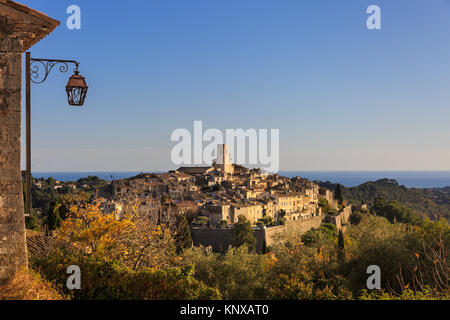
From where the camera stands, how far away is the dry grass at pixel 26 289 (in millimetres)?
4922

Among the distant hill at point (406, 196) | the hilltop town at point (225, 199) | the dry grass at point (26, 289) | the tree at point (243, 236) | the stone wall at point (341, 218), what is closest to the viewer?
the dry grass at point (26, 289)

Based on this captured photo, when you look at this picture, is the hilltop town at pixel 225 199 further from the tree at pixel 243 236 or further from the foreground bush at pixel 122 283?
the foreground bush at pixel 122 283

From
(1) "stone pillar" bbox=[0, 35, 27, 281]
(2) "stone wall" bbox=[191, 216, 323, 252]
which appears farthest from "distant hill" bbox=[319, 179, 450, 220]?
(1) "stone pillar" bbox=[0, 35, 27, 281]

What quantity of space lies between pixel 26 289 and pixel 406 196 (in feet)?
303

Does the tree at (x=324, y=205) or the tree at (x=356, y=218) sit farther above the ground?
the tree at (x=324, y=205)

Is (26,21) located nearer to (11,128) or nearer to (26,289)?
(11,128)

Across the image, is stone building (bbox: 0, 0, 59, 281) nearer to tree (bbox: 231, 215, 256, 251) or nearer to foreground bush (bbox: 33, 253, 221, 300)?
foreground bush (bbox: 33, 253, 221, 300)

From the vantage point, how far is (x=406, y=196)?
8694 centimetres

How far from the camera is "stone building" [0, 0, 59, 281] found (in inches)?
202

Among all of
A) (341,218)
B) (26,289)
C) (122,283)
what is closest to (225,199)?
(341,218)

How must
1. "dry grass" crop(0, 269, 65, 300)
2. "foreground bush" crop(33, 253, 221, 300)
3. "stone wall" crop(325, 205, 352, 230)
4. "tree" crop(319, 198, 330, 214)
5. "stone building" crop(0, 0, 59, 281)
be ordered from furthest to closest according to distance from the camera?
"tree" crop(319, 198, 330, 214), "stone wall" crop(325, 205, 352, 230), "foreground bush" crop(33, 253, 221, 300), "stone building" crop(0, 0, 59, 281), "dry grass" crop(0, 269, 65, 300)

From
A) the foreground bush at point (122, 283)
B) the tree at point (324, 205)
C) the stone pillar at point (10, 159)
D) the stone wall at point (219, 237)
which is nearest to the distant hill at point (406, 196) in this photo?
the tree at point (324, 205)

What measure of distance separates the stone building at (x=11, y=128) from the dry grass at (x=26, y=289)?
0.44 feet
